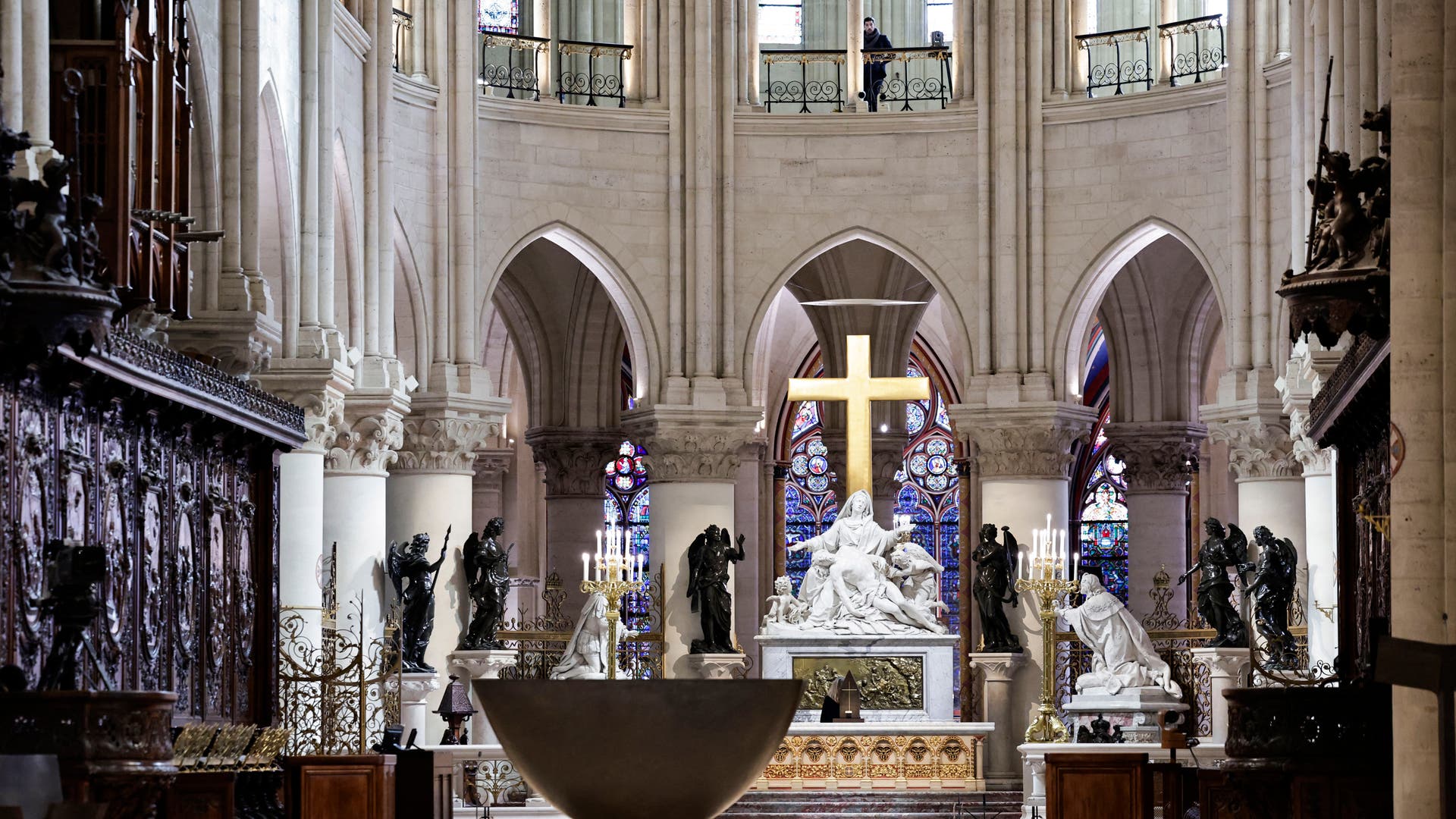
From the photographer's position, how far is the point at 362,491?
23047 mm

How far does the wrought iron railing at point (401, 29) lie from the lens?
25672mm

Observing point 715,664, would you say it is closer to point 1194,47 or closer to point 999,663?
point 999,663

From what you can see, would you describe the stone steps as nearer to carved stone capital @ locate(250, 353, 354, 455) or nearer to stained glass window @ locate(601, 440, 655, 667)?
carved stone capital @ locate(250, 353, 354, 455)

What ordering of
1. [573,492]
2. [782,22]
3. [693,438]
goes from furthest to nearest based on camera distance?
[573,492] < [782,22] < [693,438]

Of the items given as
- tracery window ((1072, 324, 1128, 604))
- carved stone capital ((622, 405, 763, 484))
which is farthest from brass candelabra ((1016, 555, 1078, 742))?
tracery window ((1072, 324, 1128, 604))

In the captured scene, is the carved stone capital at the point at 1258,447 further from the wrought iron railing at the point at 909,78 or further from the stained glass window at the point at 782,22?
the stained glass window at the point at 782,22

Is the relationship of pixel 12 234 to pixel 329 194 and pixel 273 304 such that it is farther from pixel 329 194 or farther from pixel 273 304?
pixel 329 194

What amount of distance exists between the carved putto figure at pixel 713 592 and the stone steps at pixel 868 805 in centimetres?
333

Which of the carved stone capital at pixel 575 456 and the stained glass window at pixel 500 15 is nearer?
the stained glass window at pixel 500 15

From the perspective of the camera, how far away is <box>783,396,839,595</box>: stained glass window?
3531 cm

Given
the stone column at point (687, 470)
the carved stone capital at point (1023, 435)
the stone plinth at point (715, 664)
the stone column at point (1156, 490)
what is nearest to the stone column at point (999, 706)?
the carved stone capital at point (1023, 435)

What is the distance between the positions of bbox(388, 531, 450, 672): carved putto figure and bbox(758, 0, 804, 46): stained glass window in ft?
28.2

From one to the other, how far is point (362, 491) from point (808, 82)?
8.62 meters

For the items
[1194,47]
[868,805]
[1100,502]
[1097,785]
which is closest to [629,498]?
[1100,502]
